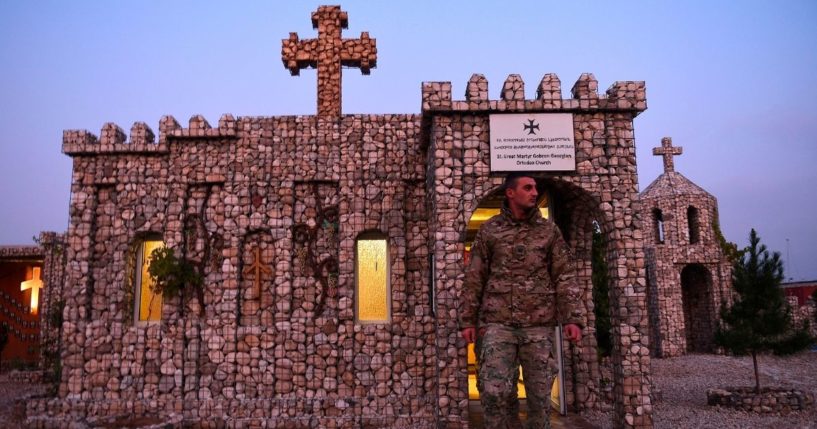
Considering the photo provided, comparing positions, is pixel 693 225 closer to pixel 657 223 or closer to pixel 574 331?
pixel 657 223

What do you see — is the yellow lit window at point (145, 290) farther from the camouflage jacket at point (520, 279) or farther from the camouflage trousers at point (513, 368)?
the camouflage trousers at point (513, 368)

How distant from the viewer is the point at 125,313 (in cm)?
1179

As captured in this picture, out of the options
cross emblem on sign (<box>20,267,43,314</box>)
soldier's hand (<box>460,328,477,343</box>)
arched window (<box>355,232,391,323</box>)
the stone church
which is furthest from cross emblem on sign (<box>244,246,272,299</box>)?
cross emblem on sign (<box>20,267,43,314</box>)

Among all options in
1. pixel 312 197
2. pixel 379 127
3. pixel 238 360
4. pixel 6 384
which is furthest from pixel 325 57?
pixel 6 384

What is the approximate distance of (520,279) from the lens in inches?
231

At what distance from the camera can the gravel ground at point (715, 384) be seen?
10297 millimetres

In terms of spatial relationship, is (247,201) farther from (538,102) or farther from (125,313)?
(538,102)

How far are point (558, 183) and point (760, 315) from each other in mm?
6979

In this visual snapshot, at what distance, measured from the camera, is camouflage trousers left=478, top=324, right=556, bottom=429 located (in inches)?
219

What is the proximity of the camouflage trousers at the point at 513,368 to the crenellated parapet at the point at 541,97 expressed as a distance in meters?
4.75

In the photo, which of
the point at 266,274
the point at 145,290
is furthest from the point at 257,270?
the point at 145,290

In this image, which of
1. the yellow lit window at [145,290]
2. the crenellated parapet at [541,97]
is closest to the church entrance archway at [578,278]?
the crenellated parapet at [541,97]

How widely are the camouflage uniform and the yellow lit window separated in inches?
344

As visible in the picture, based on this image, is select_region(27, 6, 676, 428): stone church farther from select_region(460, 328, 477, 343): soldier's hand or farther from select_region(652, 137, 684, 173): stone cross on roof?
select_region(652, 137, 684, 173): stone cross on roof
